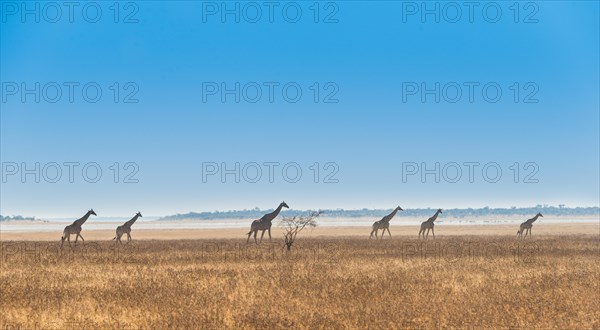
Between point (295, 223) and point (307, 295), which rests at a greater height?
point (295, 223)

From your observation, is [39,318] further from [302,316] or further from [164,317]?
[302,316]

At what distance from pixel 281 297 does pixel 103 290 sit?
5.14 metres

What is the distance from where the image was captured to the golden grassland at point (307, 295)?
1213cm

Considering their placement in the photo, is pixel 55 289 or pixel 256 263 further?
pixel 256 263

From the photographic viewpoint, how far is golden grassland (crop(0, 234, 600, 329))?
12127 mm

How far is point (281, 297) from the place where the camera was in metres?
A: 15.0

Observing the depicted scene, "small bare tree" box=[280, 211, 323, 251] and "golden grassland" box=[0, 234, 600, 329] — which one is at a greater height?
"small bare tree" box=[280, 211, 323, 251]

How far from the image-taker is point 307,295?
15344 mm

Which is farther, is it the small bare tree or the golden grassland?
the small bare tree

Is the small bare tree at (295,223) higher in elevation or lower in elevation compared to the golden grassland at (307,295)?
higher

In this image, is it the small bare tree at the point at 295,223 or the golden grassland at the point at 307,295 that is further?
the small bare tree at the point at 295,223

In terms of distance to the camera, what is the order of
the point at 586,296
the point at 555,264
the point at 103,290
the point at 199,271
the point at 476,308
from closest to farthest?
1. the point at 476,308
2. the point at 586,296
3. the point at 103,290
4. the point at 199,271
5. the point at 555,264

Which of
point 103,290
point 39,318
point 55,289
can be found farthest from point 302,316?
point 55,289

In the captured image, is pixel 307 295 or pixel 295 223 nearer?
pixel 307 295
